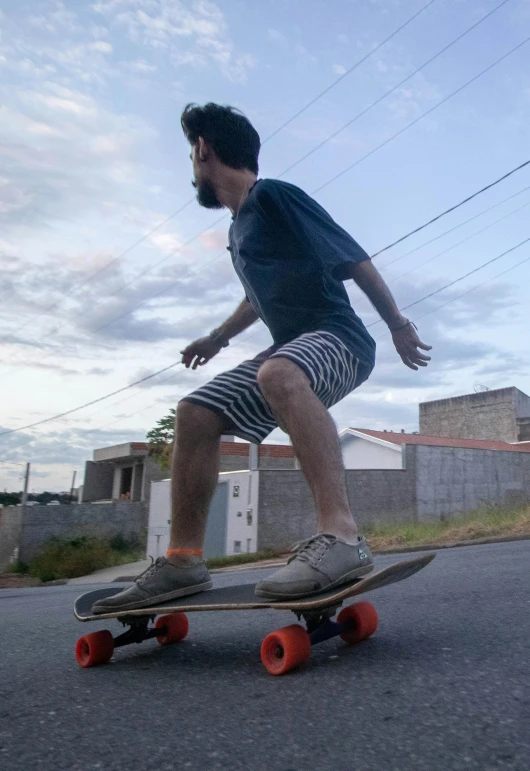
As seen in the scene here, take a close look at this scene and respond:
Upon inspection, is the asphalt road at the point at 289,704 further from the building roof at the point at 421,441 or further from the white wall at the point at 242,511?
the building roof at the point at 421,441

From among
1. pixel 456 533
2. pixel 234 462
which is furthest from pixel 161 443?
pixel 456 533

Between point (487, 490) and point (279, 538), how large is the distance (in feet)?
30.4

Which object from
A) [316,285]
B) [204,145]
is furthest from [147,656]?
[204,145]

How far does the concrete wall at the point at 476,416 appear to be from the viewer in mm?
37938

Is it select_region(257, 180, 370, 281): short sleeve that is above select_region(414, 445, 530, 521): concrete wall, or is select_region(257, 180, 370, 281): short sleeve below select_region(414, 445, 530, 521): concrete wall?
below

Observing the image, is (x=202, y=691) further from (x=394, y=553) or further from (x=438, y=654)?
(x=394, y=553)

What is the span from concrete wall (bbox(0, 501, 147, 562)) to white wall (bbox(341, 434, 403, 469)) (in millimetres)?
8353

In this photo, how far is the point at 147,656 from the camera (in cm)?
206

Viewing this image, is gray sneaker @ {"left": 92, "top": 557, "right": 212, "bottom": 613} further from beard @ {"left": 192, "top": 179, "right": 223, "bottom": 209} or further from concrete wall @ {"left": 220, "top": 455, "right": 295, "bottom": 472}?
concrete wall @ {"left": 220, "top": 455, "right": 295, "bottom": 472}

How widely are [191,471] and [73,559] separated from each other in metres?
19.3

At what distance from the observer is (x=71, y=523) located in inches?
977

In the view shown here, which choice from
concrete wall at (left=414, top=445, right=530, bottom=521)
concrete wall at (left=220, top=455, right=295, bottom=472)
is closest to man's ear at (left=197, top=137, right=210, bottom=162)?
concrete wall at (left=414, top=445, right=530, bottom=521)

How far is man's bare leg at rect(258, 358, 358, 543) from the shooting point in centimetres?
187

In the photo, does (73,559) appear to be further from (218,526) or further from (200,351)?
(200,351)
